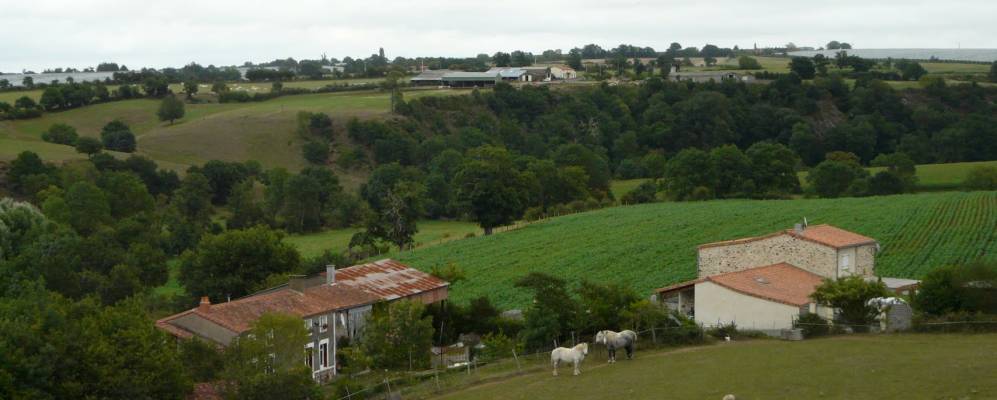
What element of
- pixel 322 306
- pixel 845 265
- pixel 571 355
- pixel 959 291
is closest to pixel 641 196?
pixel 845 265

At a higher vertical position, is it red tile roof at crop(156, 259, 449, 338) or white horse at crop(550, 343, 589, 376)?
white horse at crop(550, 343, 589, 376)

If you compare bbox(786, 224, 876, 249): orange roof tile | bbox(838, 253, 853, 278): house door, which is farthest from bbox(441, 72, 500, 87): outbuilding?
bbox(838, 253, 853, 278): house door

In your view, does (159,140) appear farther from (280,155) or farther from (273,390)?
Answer: (273,390)

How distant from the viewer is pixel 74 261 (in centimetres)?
7025

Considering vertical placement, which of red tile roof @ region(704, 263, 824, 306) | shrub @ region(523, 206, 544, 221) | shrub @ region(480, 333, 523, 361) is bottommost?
shrub @ region(523, 206, 544, 221)

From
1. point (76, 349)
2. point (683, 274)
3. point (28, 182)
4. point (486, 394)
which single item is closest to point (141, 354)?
point (76, 349)

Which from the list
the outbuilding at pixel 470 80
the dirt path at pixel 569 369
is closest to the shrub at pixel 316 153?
the outbuilding at pixel 470 80

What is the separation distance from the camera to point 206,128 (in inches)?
5792

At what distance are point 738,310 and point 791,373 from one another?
12228 millimetres

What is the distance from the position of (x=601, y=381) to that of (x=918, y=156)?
11891cm

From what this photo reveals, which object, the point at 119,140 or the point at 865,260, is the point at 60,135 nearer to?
the point at 119,140

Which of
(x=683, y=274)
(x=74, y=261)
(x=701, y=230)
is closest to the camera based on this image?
(x=683, y=274)

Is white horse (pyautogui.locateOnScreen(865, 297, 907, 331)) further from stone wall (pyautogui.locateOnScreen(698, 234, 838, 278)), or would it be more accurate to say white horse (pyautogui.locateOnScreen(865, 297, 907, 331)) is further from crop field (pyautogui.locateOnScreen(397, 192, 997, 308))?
crop field (pyautogui.locateOnScreen(397, 192, 997, 308))

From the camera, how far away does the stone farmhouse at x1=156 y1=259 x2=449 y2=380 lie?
42344mm
